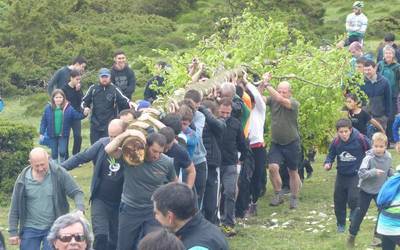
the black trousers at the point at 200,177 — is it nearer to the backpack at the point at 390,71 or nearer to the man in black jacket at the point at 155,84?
the man in black jacket at the point at 155,84

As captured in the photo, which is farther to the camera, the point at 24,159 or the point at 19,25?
the point at 19,25

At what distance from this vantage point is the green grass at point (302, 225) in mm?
13445

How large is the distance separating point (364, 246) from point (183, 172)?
2.47 metres

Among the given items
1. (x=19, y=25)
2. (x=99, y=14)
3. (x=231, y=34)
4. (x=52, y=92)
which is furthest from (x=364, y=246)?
(x=99, y=14)

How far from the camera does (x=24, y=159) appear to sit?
1738 centimetres

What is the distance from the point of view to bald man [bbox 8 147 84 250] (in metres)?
11.3

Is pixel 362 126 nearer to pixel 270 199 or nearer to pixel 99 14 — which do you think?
pixel 270 199

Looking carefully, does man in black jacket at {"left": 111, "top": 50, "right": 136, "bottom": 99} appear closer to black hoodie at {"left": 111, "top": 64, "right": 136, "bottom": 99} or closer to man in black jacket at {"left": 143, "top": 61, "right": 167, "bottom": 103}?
black hoodie at {"left": 111, "top": 64, "right": 136, "bottom": 99}

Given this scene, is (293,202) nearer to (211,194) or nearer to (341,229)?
(341,229)

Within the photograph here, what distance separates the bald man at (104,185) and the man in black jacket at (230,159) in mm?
2284

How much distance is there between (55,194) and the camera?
11352 mm

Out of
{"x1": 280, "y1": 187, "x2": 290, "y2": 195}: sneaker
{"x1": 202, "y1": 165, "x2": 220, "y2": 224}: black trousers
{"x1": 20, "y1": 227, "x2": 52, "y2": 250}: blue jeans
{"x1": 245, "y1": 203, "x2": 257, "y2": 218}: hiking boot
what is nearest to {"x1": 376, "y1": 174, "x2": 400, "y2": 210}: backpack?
{"x1": 202, "y1": 165, "x2": 220, "y2": 224}: black trousers

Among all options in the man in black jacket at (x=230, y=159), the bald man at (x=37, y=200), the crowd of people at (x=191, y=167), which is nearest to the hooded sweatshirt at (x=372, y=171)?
the crowd of people at (x=191, y=167)

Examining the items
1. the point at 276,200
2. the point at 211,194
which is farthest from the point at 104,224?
the point at 276,200
